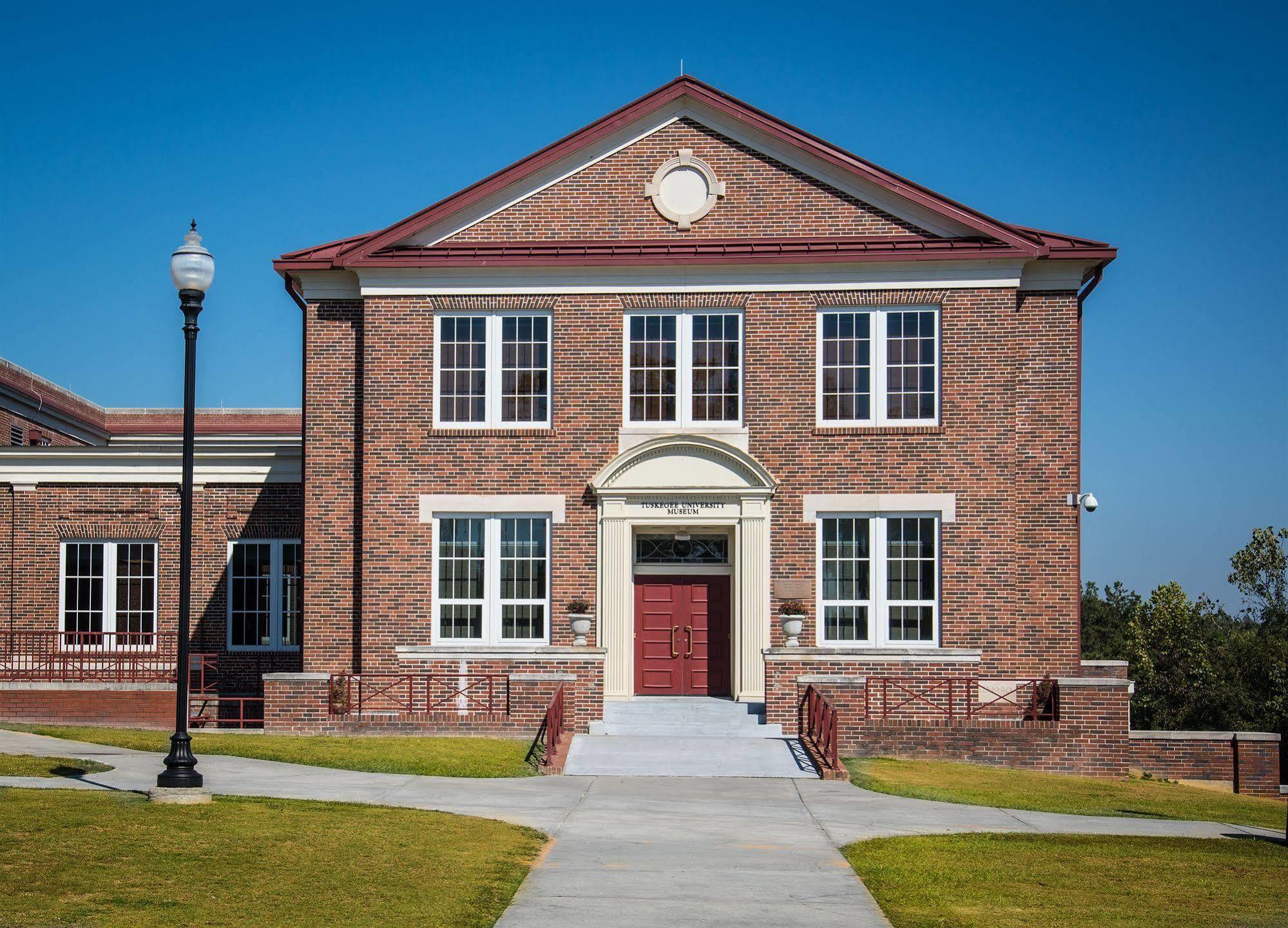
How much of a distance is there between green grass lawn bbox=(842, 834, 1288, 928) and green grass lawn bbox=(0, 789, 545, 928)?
10.7 feet

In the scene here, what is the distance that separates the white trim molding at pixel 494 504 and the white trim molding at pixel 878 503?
169 inches

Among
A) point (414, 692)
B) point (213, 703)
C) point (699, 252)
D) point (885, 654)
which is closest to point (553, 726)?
point (414, 692)

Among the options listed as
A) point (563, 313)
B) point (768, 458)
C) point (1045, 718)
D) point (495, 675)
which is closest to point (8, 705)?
point (495, 675)

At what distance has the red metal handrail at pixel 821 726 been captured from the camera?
1969 cm

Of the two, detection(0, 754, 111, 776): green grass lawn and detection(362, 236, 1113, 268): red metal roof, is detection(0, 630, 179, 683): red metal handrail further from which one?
detection(362, 236, 1113, 268): red metal roof

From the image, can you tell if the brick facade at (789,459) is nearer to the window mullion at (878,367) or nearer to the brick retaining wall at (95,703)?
the window mullion at (878,367)

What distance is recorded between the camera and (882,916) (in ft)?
34.6

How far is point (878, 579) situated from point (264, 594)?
12291 millimetres

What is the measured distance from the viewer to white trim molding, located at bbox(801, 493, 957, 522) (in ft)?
79.3

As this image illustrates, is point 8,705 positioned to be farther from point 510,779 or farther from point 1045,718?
point 1045,718

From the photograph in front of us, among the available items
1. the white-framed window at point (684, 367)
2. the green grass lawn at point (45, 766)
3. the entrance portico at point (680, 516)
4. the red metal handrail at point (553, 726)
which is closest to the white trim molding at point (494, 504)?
the entrance portico at point (680, 516)

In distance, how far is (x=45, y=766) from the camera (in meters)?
17.3

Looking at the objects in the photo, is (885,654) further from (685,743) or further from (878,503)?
(685,743)

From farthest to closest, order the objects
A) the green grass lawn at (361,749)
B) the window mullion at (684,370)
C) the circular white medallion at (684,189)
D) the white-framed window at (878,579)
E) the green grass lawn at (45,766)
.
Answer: the circular white medallion at (684,189) < the window mullion at (684,370) < the white-framed window at (878,579) < the green grass lawn at (361,749) < the green grass lawn at (45,766)
